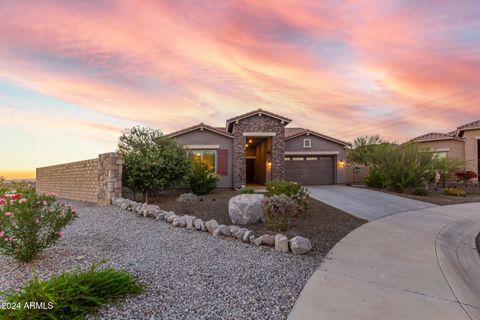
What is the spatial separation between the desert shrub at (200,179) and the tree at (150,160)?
132 centimetres

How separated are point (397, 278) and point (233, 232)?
3.20 meters

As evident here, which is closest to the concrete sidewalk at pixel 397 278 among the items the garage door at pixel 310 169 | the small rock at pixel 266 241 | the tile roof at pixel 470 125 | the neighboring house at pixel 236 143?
the small rock at pixel 266 241

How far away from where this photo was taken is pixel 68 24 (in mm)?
7680

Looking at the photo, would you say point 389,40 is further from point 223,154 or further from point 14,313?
point 14,313

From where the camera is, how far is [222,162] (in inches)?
603

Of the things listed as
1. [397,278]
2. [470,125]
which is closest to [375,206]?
[397,278]

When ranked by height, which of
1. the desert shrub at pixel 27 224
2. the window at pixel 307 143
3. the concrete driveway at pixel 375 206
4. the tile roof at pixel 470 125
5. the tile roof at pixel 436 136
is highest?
the tile roof at pixel 470 125

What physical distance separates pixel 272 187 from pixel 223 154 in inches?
286

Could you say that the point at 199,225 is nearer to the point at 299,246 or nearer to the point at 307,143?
the point at 299,246

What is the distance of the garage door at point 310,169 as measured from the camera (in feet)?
58.6

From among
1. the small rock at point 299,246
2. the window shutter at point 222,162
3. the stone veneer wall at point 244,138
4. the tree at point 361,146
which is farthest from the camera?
the tree at point 361,146

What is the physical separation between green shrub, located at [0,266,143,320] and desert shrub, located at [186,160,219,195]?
30.2 feet

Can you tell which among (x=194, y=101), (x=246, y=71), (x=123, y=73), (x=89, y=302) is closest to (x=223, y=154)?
(x=194, y=101)

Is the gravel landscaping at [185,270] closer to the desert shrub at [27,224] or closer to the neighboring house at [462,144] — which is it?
the desert shrub at [27,224]
